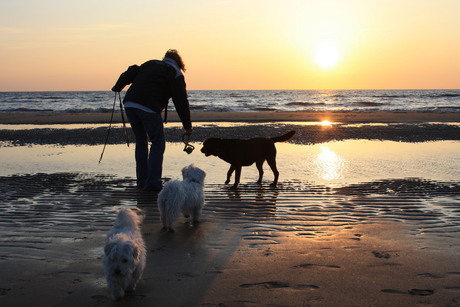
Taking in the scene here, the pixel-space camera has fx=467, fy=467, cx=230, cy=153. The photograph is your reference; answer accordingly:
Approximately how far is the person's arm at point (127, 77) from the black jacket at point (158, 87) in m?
A: 0.21

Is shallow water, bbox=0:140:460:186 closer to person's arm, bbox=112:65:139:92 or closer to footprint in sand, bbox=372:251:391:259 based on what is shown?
person's arm, bbox=112:65:139:92

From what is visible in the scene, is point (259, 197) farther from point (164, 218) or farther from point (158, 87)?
point (158, 87)

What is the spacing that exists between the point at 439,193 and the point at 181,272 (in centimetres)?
446

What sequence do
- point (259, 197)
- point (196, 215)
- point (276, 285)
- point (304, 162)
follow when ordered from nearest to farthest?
1. point (276, 285)
2. point (196, 215)
3. point (259, 197)
4. point (304, 162)

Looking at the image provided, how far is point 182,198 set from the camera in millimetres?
4926

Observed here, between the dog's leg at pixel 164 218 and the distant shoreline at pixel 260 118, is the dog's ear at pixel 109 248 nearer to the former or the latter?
the dog's leg at pixel 164 218

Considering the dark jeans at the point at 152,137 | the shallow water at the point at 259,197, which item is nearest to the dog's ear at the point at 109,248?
the shallow water at the point at 259,197

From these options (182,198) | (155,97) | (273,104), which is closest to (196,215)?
(182,198)

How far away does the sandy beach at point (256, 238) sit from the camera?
3240mm

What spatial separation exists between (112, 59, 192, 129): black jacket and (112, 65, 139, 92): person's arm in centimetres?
21

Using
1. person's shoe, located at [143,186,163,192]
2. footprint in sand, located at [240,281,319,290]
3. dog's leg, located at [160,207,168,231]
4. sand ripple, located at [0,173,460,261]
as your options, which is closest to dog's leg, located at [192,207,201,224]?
sand ripple, located at [0,173,460,261]

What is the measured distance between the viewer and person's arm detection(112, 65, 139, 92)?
7016 mm

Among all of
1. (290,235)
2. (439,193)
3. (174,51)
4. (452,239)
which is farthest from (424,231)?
(174,51)

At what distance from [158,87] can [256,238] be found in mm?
3122
